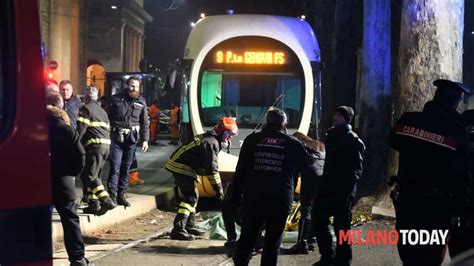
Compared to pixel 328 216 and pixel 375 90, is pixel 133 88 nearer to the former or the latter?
pixel 328 216

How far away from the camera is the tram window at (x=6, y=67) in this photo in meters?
2.83

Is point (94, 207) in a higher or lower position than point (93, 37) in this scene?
lower

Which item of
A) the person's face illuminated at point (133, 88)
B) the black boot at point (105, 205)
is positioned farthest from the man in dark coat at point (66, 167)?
the person's face illuminated at point (133, 88)

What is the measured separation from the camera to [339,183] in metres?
6.53

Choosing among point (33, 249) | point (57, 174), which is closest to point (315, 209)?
point (57, 174)

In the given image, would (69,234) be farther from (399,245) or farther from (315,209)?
(399,245)

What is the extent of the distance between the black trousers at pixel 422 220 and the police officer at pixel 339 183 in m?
1.60

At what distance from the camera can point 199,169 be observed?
326 inches

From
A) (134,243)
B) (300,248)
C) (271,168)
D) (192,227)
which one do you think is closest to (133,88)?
(192,227)

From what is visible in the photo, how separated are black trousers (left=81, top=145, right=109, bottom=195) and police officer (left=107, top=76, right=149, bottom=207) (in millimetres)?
661

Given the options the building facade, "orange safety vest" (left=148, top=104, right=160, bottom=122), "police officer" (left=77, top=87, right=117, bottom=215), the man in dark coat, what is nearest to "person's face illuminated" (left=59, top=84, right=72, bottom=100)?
"police officer" (left=77, top=87, right=117, bottom=215)

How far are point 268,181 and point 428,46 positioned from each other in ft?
16.5

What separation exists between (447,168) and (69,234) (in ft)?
11.5

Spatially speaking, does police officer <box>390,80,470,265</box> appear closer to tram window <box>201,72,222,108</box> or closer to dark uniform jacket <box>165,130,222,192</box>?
dark uniform jacket <box>165,130,222,192</box>
